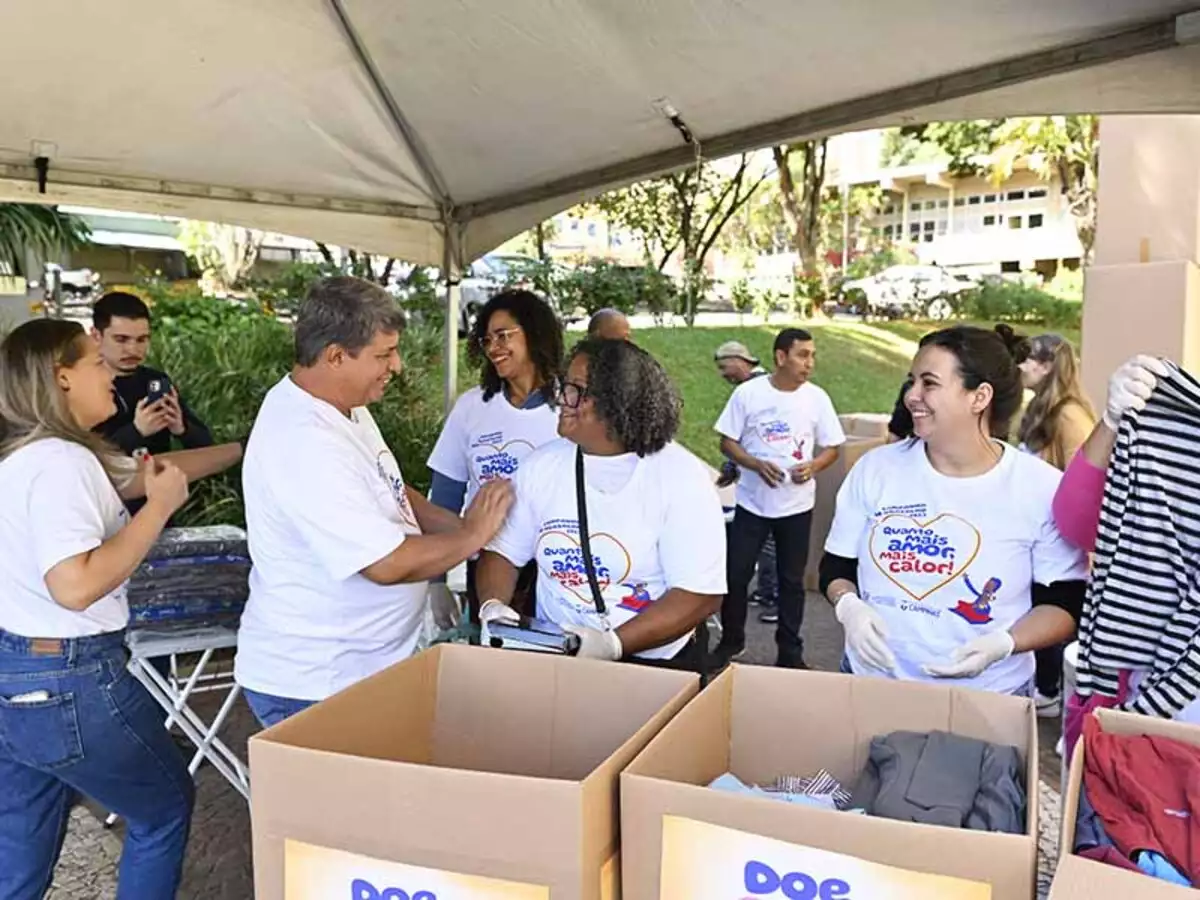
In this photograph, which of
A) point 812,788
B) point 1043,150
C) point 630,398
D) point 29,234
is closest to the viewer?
point 812,788

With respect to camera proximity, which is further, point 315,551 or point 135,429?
point 135,429

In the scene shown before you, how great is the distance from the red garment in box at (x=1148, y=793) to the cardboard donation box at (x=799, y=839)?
0.08m

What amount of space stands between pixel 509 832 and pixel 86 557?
117cm

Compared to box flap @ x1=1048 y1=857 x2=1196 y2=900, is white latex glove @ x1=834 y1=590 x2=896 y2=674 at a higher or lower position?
lower

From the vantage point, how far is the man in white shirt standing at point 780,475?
15.9 feet

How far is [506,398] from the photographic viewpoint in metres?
3.21

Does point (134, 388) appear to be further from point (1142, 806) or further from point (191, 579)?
point (1142, 806)

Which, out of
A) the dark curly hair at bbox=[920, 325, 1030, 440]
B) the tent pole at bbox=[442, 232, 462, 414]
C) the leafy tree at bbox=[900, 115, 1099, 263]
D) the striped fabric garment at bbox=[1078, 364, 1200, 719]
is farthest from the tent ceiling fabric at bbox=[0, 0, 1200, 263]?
the leafy tree at bbox=[900, 115, 1099, 263]

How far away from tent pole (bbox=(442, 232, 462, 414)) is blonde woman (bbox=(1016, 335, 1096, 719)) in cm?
268

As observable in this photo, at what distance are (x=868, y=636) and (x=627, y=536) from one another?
0.52 m

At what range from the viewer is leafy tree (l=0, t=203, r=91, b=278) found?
7.65 m

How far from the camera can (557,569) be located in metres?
2.15

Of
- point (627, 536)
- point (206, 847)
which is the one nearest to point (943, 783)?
point (627, 536)

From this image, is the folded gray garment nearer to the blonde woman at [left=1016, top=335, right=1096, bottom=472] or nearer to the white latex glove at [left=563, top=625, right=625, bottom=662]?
the white latex glove at [left=563, top=625, right=625, bottom=662]
